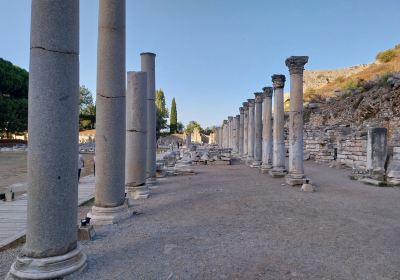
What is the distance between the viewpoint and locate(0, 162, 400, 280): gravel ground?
163 inches

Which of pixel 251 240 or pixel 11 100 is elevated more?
pixel 11 100

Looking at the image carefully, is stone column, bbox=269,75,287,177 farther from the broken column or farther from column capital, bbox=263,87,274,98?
the broken column

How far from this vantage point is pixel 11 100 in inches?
1704

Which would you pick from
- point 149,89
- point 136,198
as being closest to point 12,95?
point 149,89

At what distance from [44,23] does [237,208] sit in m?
5.82

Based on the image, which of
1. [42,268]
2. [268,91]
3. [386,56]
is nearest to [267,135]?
[268,91]

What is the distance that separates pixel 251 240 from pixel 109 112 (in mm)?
3671

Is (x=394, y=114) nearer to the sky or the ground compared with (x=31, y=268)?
nearer to the sky

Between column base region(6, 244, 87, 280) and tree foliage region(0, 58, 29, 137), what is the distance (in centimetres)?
4443

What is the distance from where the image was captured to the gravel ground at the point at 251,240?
163 inches

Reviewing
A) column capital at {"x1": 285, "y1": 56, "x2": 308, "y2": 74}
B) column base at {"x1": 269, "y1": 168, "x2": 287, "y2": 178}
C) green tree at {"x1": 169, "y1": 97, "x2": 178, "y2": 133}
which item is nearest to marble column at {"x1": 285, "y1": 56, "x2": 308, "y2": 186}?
column capital at {"x1": 285, "y1": 56, "x2": 308, "y2": 74}

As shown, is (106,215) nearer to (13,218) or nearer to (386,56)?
(13,218)

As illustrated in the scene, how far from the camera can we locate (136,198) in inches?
375

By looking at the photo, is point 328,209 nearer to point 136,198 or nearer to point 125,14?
point 136,198
